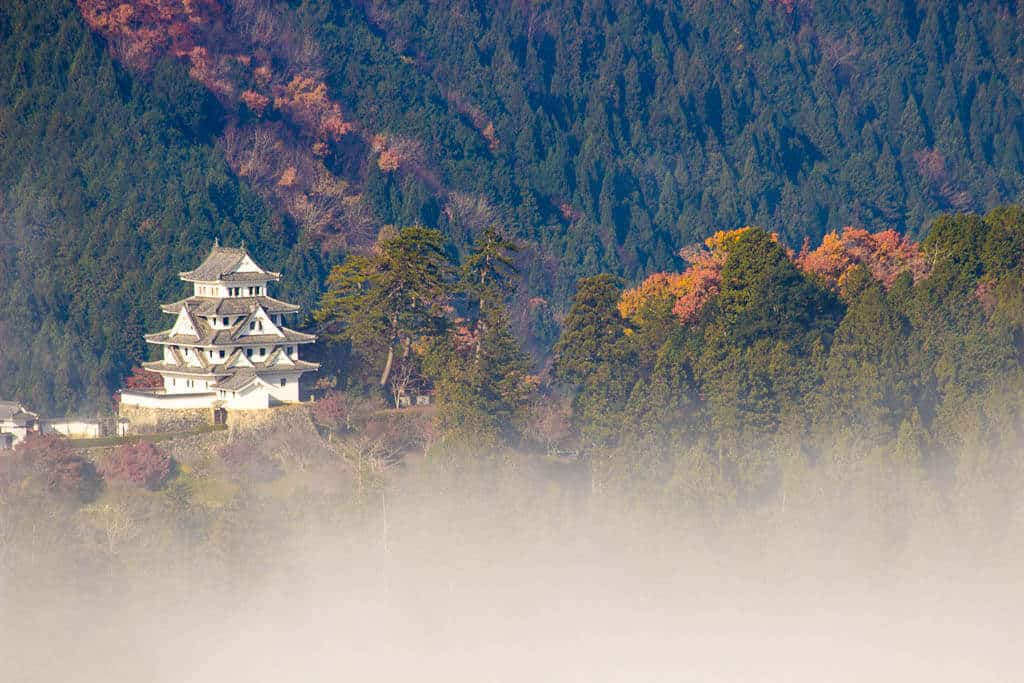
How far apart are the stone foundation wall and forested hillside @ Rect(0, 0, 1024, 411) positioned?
15.0 ft

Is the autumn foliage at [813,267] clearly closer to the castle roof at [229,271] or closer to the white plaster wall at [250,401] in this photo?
the castle roof at [229,271]

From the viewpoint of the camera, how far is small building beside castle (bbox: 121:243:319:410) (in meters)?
55.7

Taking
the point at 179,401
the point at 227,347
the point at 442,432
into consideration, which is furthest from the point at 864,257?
the point at 179,401

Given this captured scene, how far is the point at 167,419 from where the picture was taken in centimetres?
5522

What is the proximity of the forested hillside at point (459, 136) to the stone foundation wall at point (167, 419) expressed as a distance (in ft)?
15.0

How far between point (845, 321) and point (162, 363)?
15244 millimetres

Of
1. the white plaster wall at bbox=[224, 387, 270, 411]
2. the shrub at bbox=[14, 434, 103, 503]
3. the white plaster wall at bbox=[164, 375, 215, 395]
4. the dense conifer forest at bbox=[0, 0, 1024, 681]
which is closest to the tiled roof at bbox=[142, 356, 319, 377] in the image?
the white plaster wall at bbox=[164, 375, 215, 395]

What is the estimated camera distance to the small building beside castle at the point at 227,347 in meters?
55.7

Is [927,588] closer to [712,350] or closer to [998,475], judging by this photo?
[998,475]

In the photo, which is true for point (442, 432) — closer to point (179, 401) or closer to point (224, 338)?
point (224, 338)

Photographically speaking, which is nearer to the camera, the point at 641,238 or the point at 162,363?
the point at 162,363

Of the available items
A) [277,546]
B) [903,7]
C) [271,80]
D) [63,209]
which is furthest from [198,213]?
[903,7]

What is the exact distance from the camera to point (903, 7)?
9756 cm

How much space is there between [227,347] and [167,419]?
84.5 inches
